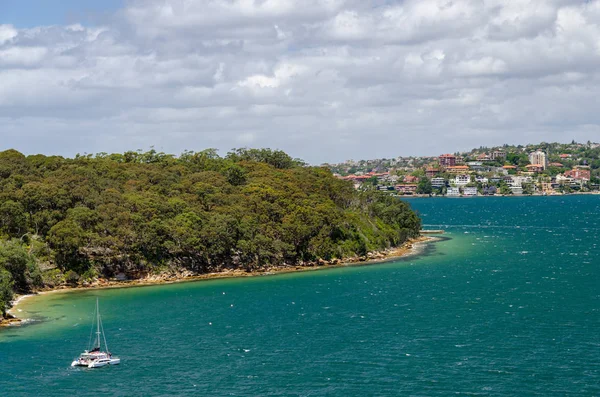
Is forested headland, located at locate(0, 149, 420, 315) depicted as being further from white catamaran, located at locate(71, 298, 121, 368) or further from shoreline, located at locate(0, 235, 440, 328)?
white catamaran, located at locate(71, 298, 121, 368)

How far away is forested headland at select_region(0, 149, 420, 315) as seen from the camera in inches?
3939

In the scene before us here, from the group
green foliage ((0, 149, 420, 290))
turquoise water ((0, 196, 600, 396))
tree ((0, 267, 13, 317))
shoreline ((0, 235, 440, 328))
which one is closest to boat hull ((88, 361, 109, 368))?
turquoise water ((0, 196, 600, 396))

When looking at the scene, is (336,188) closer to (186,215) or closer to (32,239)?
(186,215)

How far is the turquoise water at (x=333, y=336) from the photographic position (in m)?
53.5

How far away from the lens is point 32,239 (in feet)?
336

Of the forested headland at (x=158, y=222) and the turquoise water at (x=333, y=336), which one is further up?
the forested headland at (x=158, y=222)

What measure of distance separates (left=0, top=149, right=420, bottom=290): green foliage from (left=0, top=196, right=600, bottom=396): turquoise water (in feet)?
28.4

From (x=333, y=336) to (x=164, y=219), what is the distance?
51344 mm

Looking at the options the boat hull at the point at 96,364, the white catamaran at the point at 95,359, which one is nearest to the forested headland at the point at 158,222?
the white catamaran at the point at 95,359

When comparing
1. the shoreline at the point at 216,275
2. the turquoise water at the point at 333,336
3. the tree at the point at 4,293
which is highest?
the tree at the point at 4,293

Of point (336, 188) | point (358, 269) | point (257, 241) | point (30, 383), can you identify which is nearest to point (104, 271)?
point (257, 241)

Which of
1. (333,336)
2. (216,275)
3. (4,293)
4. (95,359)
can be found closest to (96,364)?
(95,359)

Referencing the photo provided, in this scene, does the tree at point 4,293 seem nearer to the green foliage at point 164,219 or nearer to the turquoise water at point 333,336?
the turquoise water at point 333,336

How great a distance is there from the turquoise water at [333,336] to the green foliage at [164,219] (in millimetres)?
8664
